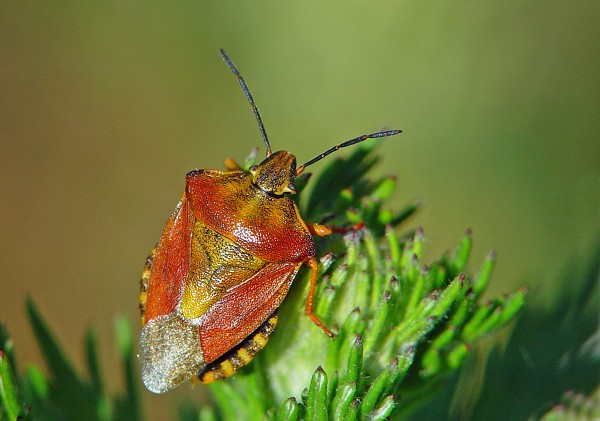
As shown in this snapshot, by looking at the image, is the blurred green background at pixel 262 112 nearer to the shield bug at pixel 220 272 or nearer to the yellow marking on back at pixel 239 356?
the shield bug at pixel 220 272

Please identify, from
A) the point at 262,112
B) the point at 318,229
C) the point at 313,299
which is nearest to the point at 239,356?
the point at 313,299

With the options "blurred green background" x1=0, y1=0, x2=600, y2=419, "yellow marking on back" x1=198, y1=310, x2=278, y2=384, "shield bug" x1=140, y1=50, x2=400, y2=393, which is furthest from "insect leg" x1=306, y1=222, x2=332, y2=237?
"blurred green background" x1=0, y1=0, x2=600, y2=419

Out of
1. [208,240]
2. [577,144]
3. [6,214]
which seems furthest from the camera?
[6,214]

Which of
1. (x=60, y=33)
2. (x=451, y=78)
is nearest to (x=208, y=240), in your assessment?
(x=451, y=78)

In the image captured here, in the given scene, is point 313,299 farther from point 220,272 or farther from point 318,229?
point 220,272

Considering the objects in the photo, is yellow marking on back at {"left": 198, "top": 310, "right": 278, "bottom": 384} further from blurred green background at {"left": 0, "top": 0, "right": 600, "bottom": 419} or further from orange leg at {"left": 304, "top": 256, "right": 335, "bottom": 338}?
blurred green background at {"left": 0, "top": 0, "right": 600, "bottom": 419}

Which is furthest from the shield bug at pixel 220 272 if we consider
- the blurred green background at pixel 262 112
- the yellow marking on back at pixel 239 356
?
the blurred green background at pixel 262 112

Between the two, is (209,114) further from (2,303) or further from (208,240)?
(208,240)

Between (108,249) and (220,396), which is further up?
(108,249)
